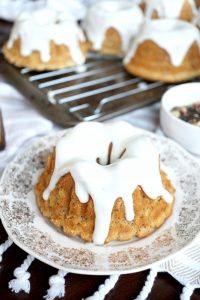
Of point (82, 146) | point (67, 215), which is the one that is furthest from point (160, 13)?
point (67, 215)

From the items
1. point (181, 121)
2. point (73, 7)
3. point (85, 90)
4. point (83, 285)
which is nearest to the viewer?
point (83, 285)

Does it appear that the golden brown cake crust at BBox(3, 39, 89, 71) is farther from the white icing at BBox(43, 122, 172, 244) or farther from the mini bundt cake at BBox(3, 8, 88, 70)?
the white icing at BBox(43, 122, 172, 244)

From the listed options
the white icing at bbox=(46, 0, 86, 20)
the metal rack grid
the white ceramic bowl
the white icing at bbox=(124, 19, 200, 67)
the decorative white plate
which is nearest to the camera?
the decorative white plate

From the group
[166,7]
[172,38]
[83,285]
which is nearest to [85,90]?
[172,38]

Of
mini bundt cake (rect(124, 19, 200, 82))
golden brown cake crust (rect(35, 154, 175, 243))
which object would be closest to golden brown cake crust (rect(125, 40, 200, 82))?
mini bundt cake (rect(124, 19, 200, 82))

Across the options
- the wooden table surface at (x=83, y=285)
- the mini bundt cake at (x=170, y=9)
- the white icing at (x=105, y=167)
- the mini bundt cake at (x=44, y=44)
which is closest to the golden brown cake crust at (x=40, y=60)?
the mini bundt cake at (x=44, y=44)

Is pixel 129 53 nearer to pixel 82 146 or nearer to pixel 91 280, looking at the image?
pixel 82 146

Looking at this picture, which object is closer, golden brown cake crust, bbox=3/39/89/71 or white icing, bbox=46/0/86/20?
golden brown cake crust, bbox=3/39/89/71

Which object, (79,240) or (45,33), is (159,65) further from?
(79,240)
